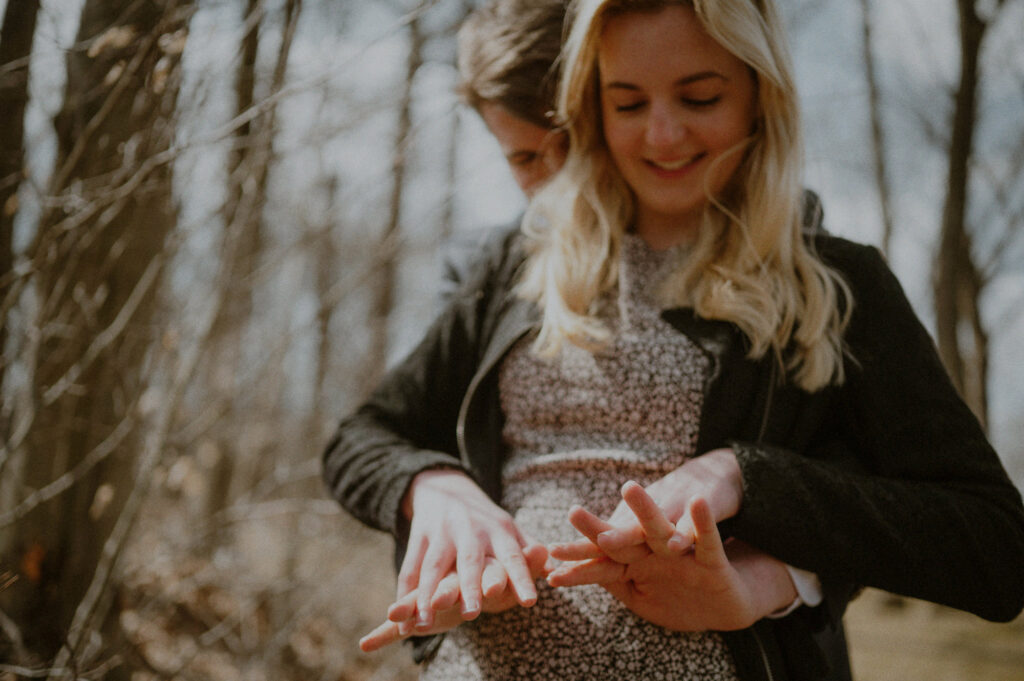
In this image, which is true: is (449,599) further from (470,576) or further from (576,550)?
(576,550)

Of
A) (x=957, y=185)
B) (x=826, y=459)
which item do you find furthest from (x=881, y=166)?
(x=826, y=459)

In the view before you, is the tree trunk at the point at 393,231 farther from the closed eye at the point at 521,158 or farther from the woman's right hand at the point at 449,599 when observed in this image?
the woman's right hand at the point at 449,599

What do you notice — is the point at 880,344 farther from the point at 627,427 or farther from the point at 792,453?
the point at 627,427

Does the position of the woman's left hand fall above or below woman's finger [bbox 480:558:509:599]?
below

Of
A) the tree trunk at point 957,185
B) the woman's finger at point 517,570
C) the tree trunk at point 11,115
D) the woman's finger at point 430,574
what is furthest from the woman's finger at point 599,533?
the tree trunk at point 957,185

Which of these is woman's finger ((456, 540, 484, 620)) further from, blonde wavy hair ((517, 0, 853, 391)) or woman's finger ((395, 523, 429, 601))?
blonde wavy hair ((517, 0, 853, 391))

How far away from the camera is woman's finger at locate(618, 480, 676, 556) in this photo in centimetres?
92

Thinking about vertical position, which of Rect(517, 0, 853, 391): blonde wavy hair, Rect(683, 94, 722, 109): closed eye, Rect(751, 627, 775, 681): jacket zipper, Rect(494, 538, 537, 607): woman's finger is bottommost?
Rect(751, 627, 775, 681): jacket zipper

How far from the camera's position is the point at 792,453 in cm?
114

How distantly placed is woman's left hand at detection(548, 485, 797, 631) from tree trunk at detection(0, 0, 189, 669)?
53.8 inches

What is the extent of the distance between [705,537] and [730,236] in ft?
2.12

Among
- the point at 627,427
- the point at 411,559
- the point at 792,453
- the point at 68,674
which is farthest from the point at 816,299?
the point at 68,674

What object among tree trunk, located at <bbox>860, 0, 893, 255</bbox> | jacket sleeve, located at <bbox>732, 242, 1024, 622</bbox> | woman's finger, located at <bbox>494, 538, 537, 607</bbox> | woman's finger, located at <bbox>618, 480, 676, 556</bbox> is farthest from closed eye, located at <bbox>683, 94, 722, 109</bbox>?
tree trunk, located at <bbox>860, 0, 893, 255</bbox>

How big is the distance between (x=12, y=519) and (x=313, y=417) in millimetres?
3113
